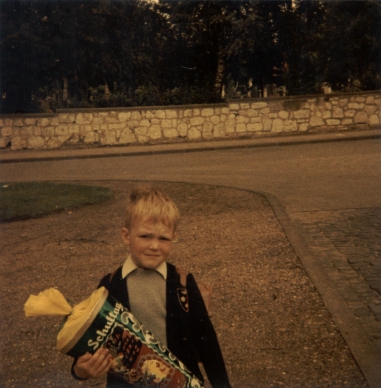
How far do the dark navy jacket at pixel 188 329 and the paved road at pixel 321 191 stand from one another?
161 centimetres

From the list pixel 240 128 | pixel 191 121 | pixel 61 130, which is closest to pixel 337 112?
pixel 240 128

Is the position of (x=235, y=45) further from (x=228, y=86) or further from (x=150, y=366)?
(x=150, y=366)

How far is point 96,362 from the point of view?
2113 mm

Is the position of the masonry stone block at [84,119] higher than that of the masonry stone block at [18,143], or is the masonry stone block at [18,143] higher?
the masonry stone block at [84,119]

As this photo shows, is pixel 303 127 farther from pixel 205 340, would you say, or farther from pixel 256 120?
pixel 205 340

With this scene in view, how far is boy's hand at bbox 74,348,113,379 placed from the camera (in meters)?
2.11

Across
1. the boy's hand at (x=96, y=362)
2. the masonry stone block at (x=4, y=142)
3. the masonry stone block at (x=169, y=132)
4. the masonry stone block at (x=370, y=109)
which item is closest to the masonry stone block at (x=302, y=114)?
the masonry stone block at (x=370, y=109)

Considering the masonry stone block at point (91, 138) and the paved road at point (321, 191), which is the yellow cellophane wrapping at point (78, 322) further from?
the masonry stone block at point (91, 138)

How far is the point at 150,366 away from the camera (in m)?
2.16

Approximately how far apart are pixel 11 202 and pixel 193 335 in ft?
29.2

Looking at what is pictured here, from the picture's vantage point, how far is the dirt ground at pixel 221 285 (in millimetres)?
3998

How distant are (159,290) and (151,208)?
12.0 inches

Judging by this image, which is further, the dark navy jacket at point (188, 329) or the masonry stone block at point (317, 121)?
the masonry stone block at point (317, 121)

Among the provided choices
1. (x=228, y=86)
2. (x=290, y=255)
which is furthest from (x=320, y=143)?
(x=290, y=255)
